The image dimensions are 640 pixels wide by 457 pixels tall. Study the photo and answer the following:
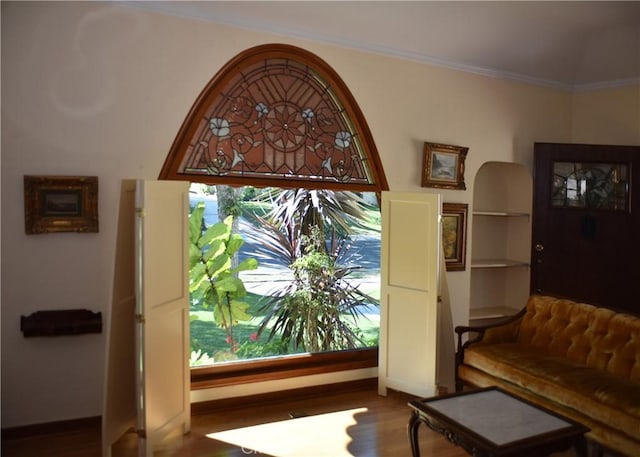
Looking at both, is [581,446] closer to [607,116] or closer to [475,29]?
[475,29]

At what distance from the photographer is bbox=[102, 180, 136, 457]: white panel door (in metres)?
3.01

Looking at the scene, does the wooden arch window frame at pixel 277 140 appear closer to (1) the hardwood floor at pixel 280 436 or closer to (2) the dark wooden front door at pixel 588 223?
(1) the hardwood floor at pixel 280 436

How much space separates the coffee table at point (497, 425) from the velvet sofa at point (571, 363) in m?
0.47

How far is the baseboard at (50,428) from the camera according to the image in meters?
3.29

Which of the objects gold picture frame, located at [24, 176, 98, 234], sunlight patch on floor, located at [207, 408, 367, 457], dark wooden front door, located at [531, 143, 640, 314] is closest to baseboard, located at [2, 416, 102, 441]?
sunlight patch on floor, located at [207, 408, 367, 457]

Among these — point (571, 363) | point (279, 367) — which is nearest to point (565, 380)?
point (571, 363)

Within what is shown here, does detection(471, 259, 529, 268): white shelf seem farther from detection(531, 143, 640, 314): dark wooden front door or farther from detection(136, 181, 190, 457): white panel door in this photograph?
detection(136, 181, 190, 457): white panel door

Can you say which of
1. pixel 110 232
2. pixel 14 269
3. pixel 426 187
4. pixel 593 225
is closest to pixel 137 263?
pixel 110 232

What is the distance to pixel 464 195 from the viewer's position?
489 cm

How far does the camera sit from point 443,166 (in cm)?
472

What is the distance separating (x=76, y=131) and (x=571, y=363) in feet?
12.1

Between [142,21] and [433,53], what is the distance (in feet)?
8.07

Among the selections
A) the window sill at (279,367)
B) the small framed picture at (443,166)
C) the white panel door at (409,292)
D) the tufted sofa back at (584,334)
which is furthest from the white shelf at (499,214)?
the window sill at (279,367)

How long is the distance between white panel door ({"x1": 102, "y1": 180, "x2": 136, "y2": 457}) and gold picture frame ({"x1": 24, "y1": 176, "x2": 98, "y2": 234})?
44 centimetres
